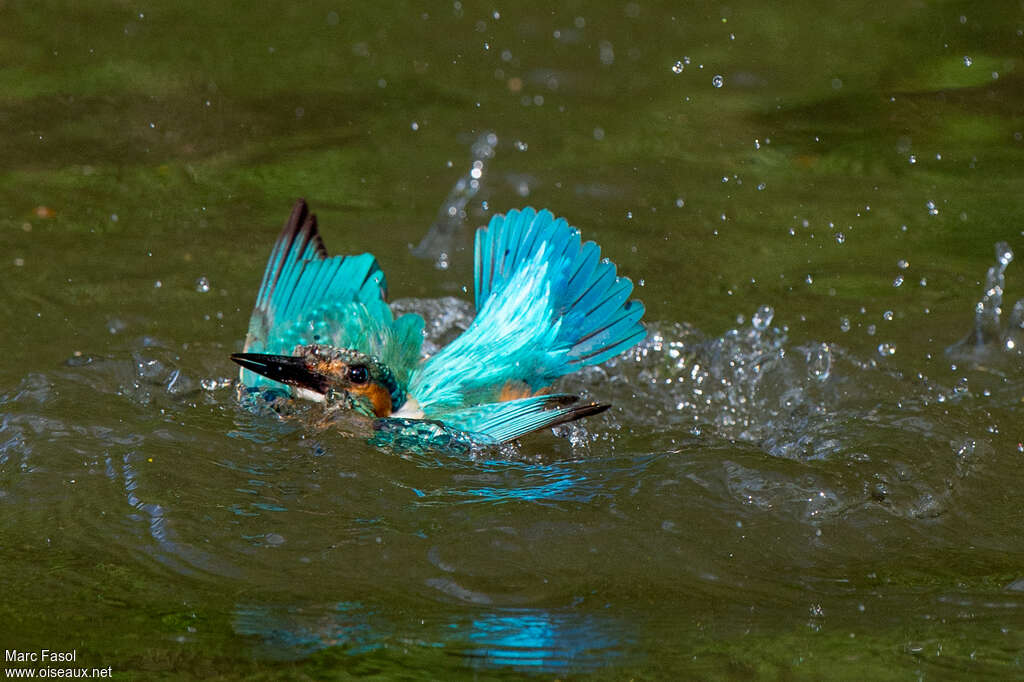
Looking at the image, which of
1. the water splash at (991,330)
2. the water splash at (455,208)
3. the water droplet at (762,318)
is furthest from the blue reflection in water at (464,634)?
the water splash at (455,208)

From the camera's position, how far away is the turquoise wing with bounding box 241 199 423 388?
11.2 ft

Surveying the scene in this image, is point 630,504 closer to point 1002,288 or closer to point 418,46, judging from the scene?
point 1002,288

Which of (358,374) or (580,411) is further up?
(358,374)

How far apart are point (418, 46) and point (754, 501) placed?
3590 mm

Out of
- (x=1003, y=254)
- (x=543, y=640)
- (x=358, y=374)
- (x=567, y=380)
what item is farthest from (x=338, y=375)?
(x=1003, y=254)

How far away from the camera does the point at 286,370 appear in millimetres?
3260

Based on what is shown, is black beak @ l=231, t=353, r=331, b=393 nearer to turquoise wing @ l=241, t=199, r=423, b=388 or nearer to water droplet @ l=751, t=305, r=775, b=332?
turquoise wing @ l=241, t=199, r=423, b=388

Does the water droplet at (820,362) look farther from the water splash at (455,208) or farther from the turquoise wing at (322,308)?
the water splash at (455,208)

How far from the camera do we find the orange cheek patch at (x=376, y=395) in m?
3.30

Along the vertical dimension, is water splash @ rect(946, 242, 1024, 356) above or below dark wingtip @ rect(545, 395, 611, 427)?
above

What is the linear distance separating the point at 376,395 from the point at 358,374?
76 millimetres

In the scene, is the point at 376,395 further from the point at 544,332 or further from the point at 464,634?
the point at 464,634

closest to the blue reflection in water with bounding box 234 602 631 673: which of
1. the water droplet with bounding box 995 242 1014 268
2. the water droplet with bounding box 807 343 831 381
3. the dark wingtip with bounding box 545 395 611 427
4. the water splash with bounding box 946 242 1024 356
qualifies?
the dark wingtip with bounding box 545 395 611 427

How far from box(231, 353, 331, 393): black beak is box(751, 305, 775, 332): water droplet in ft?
4.97
